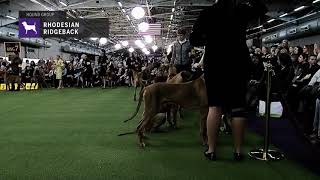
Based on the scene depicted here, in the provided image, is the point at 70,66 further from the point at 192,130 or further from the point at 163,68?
the point at 192,130

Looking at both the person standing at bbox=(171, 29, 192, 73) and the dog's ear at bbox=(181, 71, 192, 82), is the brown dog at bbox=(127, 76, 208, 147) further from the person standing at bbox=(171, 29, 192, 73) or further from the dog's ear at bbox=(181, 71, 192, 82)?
the person standing at bbox=(171, 29, 192, 73)

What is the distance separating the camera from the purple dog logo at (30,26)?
15406mm

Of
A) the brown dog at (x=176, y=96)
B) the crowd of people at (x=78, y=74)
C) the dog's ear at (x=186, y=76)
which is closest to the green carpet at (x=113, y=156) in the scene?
the brown dog at (x=176, y=96)

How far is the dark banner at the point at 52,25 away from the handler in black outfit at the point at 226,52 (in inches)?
472

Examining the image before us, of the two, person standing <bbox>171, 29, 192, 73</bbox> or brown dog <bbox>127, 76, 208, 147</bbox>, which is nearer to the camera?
brown dog <bbox>127, 76, 208, 147</bbox>

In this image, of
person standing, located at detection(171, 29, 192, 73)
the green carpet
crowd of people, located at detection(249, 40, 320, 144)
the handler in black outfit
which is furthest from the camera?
person standing, located at detection(171, 29, 192, 73)

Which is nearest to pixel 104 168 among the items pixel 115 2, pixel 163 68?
pixel 163 68

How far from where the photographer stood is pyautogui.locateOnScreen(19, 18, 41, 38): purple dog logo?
15406 mm

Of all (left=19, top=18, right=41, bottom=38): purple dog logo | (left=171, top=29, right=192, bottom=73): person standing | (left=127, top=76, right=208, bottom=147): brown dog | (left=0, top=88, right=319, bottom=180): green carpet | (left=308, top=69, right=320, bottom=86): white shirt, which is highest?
(left=19, top=18, right=41, bottom=38): purple dog logo

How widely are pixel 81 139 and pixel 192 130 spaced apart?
188 centimetres

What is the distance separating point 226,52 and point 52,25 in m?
12.8

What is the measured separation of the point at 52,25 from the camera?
15.4 m

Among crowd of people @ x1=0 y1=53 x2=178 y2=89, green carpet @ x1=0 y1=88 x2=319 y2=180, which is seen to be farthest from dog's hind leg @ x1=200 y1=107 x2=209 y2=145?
crowd of people @ x1=0 y1=53 x2=178 y2=89

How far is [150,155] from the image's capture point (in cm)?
443
